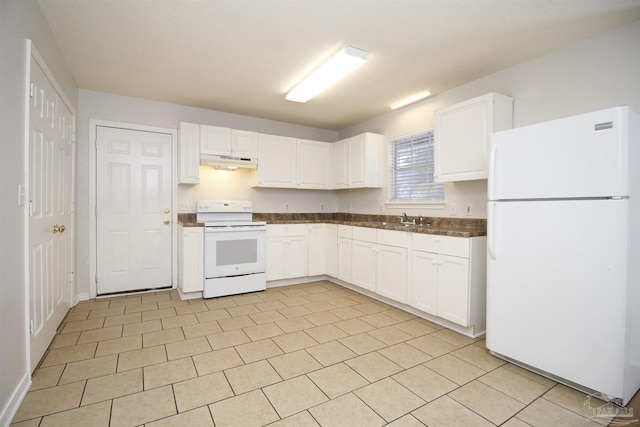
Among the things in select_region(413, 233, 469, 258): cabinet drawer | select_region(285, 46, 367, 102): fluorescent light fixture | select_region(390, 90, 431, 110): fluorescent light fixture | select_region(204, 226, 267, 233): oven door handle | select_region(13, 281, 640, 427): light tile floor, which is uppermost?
select_region(390, 90, 431, 110): fluorescent light fixture

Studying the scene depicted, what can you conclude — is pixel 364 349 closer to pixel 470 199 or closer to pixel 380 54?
pixel 470 199

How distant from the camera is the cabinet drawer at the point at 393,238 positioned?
10.8 ft

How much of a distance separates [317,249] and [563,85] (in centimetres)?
330

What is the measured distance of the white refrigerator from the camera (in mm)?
1741

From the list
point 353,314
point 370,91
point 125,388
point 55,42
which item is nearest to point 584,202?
point 353,314

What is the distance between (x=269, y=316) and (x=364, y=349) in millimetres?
1144

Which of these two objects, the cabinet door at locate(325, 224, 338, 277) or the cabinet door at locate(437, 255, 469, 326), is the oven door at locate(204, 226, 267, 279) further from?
the cabinet door at locate(437, 255, 469, 326)

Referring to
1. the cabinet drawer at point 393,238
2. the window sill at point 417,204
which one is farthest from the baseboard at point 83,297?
the window sill at point 417,204

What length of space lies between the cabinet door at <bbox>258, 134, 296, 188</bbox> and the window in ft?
4.94

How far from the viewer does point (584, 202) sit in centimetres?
185

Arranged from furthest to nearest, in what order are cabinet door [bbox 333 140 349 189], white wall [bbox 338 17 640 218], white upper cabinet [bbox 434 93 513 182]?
cabinet door [bbox 333 140 349 189]
white upper cabinet [bbox 434 93 513 182]
white wall [bbox 338 17 640 218]

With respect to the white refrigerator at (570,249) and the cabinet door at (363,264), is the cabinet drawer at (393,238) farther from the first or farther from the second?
the white refrigerator at (570,249)

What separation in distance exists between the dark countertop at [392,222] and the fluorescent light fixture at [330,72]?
167cm

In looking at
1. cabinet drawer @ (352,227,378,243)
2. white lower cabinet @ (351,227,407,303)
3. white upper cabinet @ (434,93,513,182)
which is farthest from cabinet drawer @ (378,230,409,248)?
white upper cabinet @ (434,93,513,182)
